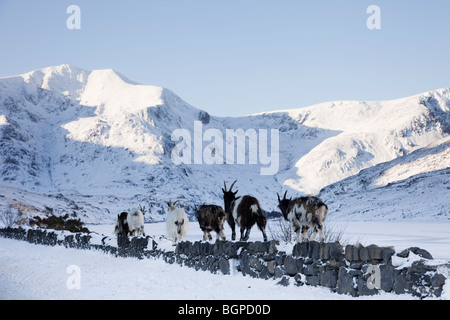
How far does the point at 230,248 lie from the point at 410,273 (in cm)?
664

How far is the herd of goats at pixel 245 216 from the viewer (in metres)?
14.4

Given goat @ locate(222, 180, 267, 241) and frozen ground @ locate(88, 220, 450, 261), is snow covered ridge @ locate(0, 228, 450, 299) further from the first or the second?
goat @ locate(222, 180, 267, 241)

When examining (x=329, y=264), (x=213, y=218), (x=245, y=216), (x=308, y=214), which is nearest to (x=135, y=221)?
(x=213, y=218)

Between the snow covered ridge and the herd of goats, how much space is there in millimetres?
937

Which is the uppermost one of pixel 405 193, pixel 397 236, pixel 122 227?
pixel 405 193

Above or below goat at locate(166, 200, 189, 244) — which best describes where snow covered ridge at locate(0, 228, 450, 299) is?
below

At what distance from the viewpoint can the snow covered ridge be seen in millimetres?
9922

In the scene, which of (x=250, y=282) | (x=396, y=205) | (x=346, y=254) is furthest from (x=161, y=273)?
(x=396, y=205)

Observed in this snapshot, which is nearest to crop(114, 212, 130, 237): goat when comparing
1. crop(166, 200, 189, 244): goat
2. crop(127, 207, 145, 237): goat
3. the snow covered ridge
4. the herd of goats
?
crop(127, 207, 145, 237): goat

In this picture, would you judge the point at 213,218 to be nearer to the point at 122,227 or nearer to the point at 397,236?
the point at 122,227

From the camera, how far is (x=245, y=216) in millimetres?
16438

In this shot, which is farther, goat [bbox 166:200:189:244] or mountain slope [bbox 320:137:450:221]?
mountain slope [bbox 320:137:450:221]

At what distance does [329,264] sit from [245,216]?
191 inches

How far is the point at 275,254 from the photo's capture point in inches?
543
